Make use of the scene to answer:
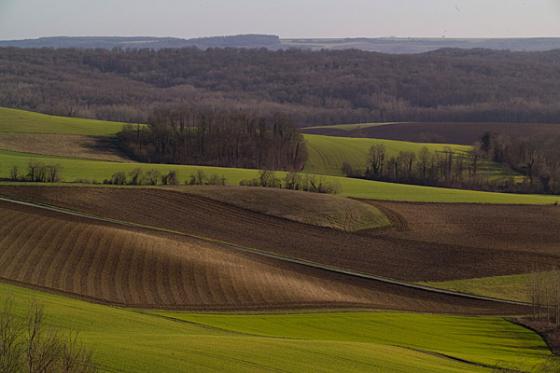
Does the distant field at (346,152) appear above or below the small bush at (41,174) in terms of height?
below

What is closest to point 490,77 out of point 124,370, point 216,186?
point 216,186

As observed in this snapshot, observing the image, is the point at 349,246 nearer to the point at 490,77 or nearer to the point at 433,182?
the point at 433,182

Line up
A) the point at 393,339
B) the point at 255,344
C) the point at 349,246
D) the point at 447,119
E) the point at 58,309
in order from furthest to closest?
the point at 447,119 < the point at 349,246 < the point at 393,339 < the point at 58,309 < the point at 255,344

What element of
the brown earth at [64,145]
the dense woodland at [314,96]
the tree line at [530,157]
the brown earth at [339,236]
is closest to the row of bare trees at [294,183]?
the brown earth at [339,236]

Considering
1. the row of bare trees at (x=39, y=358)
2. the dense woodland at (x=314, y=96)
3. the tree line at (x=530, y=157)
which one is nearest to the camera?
the row of bare trees at (x=39, y=358)

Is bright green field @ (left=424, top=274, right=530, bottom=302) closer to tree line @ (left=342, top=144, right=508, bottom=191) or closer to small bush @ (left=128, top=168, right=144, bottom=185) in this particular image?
small bush @ (left=128, top=168, right=144, bottom=185)

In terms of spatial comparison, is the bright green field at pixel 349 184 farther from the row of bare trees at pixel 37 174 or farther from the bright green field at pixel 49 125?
the bright green field at pixel 49 125

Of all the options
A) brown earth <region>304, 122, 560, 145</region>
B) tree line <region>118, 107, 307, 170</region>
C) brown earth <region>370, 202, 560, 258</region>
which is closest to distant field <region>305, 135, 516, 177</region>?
tree line <region>118, 107, 307, 170</region>
